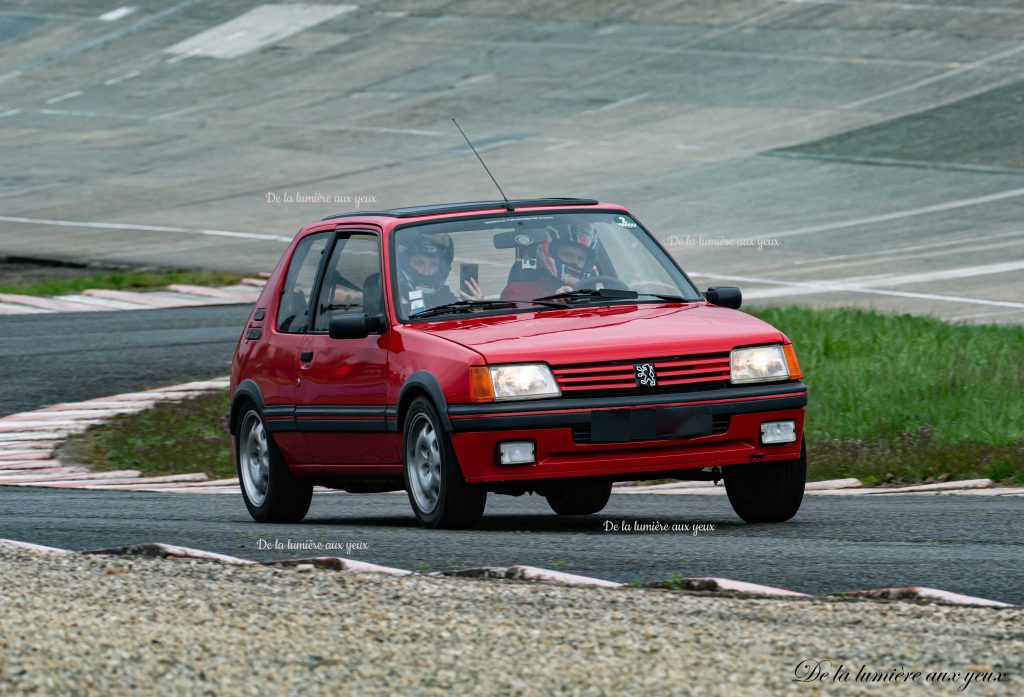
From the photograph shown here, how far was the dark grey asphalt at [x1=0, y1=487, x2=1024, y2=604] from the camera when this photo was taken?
7812mm

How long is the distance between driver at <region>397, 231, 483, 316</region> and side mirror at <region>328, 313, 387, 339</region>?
6.1 inches

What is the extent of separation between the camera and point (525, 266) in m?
10.2

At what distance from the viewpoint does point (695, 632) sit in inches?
253

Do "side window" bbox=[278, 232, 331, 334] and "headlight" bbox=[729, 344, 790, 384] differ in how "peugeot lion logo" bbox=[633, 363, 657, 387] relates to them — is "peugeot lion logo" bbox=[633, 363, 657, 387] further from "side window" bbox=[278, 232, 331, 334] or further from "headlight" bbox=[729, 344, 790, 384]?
"side window" bbox=[278, 232, 331, 334]

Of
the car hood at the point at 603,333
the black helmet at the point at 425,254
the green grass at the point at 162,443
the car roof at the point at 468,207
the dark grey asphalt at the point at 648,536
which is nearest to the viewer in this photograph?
the dark grey asphalt at the point at 648,536

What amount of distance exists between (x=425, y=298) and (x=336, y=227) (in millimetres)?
1149

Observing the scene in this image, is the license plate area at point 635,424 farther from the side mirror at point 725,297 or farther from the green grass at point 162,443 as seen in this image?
the green grass at point 162,443

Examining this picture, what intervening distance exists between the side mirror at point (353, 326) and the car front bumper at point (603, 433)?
99 centimetres

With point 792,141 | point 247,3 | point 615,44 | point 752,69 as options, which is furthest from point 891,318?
point 247,3

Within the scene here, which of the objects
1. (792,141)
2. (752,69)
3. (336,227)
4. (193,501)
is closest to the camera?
(336,227)

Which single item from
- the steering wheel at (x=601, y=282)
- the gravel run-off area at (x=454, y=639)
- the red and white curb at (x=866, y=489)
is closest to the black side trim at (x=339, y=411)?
the steering wheel at (x=601, y=282)

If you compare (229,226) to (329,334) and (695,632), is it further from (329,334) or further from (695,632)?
(695,632)

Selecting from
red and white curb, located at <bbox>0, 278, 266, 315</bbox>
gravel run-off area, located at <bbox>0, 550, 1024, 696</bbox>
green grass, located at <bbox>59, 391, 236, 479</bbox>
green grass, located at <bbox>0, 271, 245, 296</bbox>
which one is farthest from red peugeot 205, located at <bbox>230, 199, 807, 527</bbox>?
green grass, located at <bbox>0, 271, 245, 296</bbox>

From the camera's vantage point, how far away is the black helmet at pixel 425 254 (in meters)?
10.1
